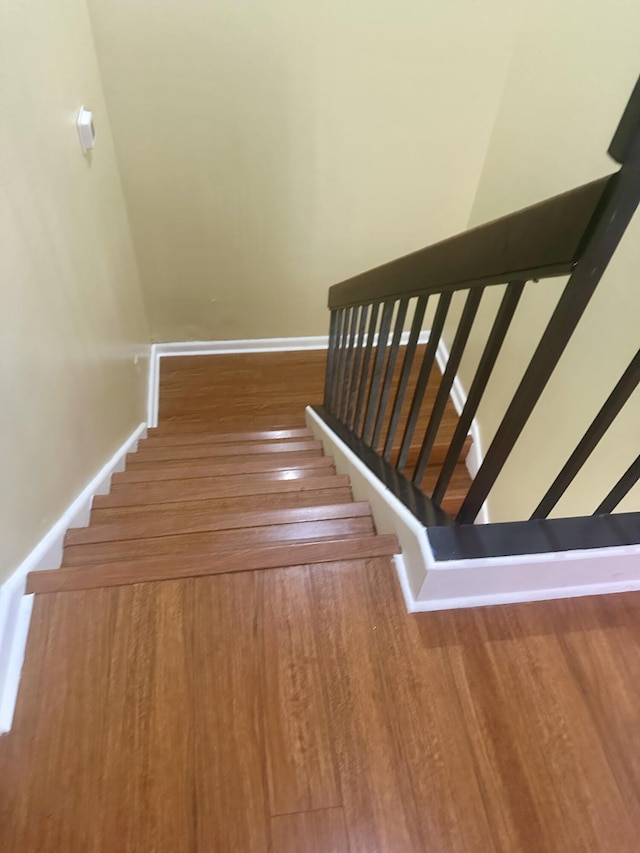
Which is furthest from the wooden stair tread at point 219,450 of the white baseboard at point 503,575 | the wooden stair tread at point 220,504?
the white baseboard at point 503,575

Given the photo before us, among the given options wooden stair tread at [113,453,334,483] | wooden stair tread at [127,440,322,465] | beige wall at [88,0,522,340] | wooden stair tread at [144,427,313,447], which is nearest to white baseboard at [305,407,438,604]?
wooden stair tread at [113,453,334,483]

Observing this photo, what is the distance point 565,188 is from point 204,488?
73.5 inches

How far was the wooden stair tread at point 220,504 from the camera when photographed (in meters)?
1.66

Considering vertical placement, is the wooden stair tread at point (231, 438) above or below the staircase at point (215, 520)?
below

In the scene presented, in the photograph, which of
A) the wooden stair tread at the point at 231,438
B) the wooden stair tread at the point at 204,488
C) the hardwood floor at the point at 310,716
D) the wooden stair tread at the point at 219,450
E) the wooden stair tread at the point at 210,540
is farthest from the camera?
the wooden stair tread at the point at 231,438

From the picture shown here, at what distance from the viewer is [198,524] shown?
4.74 feet

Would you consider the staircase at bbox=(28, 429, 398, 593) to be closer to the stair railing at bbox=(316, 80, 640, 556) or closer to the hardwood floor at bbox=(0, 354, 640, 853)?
the hardwood floor at bbox=(0, 354, 640, 853)

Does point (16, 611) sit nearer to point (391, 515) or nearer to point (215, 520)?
point (215, 520)

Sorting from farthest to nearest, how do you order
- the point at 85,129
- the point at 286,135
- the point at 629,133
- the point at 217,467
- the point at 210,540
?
the point at 286,135, the point at 217,467, the point at 85,129, the point at 210,540, the point at 629,133

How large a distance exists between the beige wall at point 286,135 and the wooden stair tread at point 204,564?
2270 mm

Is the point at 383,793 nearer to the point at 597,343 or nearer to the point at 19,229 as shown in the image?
the point at 19,229

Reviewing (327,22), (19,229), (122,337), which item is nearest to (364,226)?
(327,22)

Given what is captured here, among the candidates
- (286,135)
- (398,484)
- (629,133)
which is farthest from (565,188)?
(629,133)

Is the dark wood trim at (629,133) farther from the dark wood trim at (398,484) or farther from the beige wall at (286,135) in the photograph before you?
the beige wall at (286,135)
